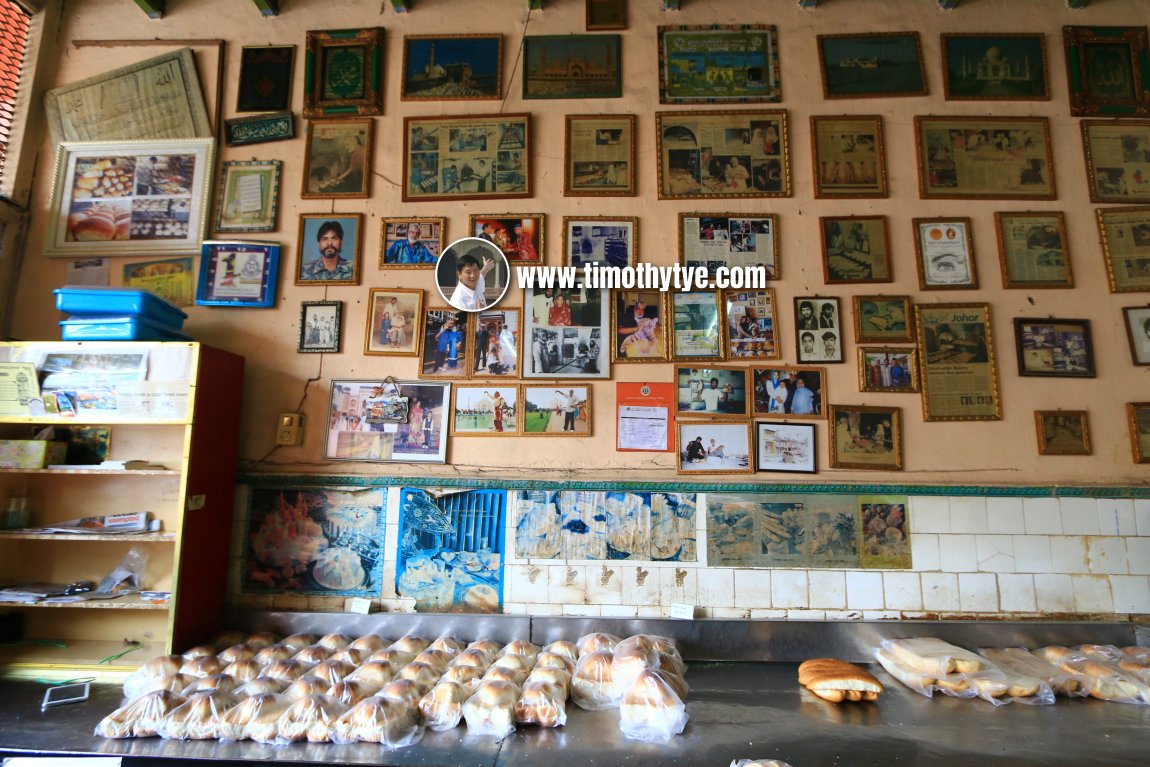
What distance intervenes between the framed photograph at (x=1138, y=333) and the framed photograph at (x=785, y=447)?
179 centimetres

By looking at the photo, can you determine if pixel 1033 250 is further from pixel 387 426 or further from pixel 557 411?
pixel 387 426

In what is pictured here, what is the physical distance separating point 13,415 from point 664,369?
3.17 m

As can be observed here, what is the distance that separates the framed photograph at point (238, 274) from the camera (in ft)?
11.5

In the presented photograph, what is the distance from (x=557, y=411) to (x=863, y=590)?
1.83m

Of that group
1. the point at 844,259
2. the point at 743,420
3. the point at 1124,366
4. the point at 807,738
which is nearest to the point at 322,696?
the point at 807,738

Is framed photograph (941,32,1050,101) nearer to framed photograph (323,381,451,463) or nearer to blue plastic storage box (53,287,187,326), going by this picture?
framed photograph (323,381,451,463)

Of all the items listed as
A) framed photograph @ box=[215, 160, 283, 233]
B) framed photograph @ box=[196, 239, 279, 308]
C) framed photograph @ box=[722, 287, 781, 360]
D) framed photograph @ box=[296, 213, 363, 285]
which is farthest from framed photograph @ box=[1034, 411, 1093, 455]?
framed photograph @ box=[215, 160, 283, 233]

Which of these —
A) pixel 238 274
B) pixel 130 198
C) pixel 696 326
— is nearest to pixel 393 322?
pixel 238 274

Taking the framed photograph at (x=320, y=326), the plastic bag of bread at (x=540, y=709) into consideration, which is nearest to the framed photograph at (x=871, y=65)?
the framed photograph at (x=320, y=326)

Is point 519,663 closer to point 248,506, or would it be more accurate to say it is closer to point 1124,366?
point 248,506

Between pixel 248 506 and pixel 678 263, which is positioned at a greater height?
pixel 678 263

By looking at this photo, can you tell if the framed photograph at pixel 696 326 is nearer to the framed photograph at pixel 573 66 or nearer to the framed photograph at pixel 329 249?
the framed photograph at pixel 573 66

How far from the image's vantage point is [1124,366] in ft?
10.9

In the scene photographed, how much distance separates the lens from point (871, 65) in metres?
3.61
